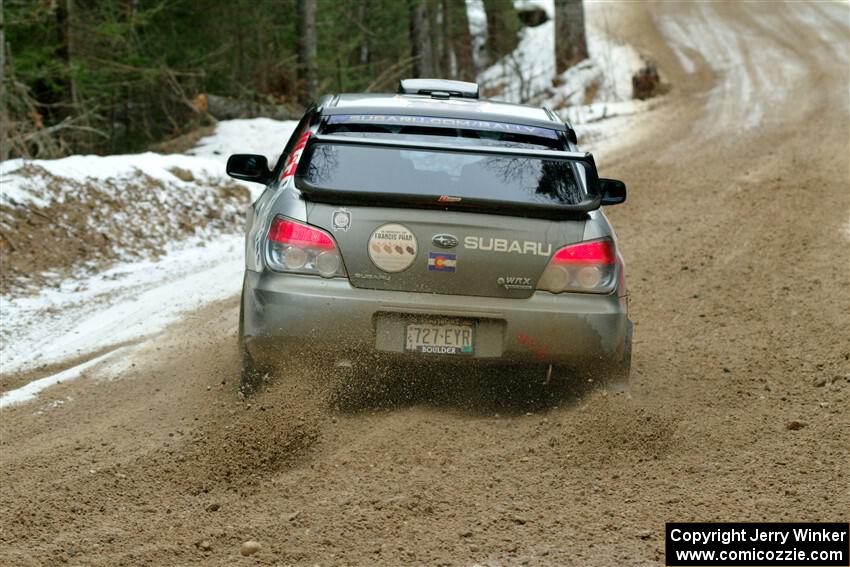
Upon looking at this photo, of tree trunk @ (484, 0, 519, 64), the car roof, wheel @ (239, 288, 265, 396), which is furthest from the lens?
tree trunk @ (484, 0, 519, 64)

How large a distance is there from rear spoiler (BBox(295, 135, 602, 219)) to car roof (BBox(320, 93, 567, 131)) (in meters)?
0.62

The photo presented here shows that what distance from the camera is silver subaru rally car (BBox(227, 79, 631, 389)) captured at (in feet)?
17.1

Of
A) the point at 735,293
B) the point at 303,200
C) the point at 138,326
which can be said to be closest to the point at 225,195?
the point at 138,326

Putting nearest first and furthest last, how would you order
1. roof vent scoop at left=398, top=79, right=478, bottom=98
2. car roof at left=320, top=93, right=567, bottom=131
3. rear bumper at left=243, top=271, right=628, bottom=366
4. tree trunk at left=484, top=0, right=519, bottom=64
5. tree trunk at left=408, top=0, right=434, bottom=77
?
rear bumper at left=243, top=271, right=628, bottom=366 < car roof at left=320, top=93, right=567, bottom=131 < roof vent scoop at left=398, top=79, right=478, bottom=98 < tree trunk at left=408, top=0, right=434, bottom=77 < tree trunk at left=484, top=0, right=519, bottom=64

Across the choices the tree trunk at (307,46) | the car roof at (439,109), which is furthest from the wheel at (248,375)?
the tree trunk at (307,46)

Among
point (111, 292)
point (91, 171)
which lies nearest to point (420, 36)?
point (91, 171)

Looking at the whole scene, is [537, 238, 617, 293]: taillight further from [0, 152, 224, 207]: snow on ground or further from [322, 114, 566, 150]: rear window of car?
[0, 152, 224, 207]: snow on ground

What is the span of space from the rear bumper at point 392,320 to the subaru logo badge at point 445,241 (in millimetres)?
260

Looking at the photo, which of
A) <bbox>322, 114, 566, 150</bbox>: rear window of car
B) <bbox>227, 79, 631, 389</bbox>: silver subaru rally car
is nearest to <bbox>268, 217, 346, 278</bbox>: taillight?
<bbox>227, 79, 631, 389</bbox>: silver subaru rally car

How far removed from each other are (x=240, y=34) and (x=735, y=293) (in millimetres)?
13026

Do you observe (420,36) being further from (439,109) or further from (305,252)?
(305,252)

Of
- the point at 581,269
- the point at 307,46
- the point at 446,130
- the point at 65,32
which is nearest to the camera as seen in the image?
the point at 581,269

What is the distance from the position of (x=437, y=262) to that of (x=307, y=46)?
1489 cm

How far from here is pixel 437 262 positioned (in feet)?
17.1
